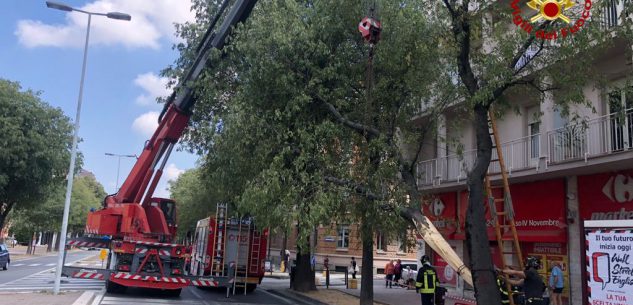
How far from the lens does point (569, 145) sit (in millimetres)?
14961

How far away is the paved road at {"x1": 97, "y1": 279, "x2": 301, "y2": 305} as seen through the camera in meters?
16.2

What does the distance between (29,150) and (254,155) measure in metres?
24.1

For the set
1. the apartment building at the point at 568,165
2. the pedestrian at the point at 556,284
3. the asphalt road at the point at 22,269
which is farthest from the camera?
the asphalt road at the point at 22,269

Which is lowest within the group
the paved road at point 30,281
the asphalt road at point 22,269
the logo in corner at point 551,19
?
the asphalt road at point 22,269

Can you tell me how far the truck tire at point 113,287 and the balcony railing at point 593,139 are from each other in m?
13.7

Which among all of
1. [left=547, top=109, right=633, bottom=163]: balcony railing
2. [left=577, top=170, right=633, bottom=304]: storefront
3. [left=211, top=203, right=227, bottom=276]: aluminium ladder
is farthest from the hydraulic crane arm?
[left=577, top=170, right=633, bottom=304]: storefront

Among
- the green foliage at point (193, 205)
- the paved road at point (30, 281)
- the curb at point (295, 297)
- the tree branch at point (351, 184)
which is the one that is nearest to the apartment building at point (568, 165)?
the tree branch at point (351, 184)

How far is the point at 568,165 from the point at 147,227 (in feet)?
39.8

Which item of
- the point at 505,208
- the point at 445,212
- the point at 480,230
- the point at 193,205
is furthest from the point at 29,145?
the point at 480,230

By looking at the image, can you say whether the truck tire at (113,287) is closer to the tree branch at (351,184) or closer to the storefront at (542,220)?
the tree branch at (351,184)

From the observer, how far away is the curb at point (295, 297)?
19.1m

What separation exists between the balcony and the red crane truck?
7.39 meters

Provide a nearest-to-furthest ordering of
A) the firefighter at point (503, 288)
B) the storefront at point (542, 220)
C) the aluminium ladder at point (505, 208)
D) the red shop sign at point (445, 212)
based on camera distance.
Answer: the firefighter at point (503, 288), the aluminium ladder at point (505, 208), the storefront at point (542, 220), the red shop sign at point (445, 212)

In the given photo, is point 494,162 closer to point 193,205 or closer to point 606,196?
point 606,196
